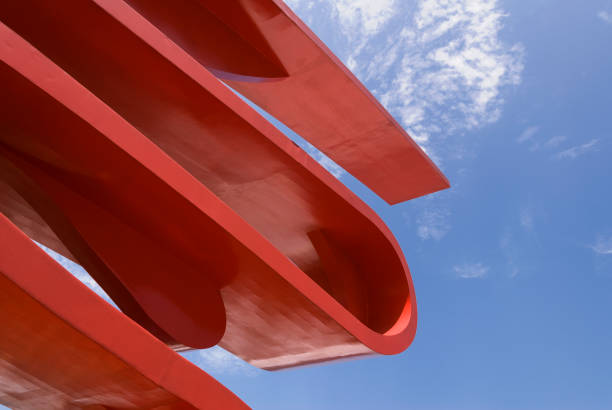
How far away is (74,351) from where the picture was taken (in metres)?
4.62

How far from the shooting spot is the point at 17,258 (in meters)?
4.00

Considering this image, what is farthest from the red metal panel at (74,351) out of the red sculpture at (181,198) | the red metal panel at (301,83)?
the red metal panel at (301,83)

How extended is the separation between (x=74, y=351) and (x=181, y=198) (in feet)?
6.49

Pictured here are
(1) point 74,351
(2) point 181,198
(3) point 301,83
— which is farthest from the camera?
(3) point 301,83

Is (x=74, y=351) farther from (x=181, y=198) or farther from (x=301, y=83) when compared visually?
(x=301, y=83)

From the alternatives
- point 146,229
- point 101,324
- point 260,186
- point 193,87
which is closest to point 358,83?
point 260,186

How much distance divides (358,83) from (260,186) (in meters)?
2.67

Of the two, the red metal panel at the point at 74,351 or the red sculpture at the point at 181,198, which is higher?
the red sculpture at the point at 181,198

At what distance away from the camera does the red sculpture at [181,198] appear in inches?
190

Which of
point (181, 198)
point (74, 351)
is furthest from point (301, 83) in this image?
point (74, 351)

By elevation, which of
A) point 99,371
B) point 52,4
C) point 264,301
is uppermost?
point 52,4

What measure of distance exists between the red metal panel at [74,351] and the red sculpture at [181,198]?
0.02 m

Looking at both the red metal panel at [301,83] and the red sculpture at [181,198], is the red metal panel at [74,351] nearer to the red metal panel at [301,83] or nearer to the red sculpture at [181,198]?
the red sculpture at [181,198]

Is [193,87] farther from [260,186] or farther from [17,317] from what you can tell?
[17,317]
